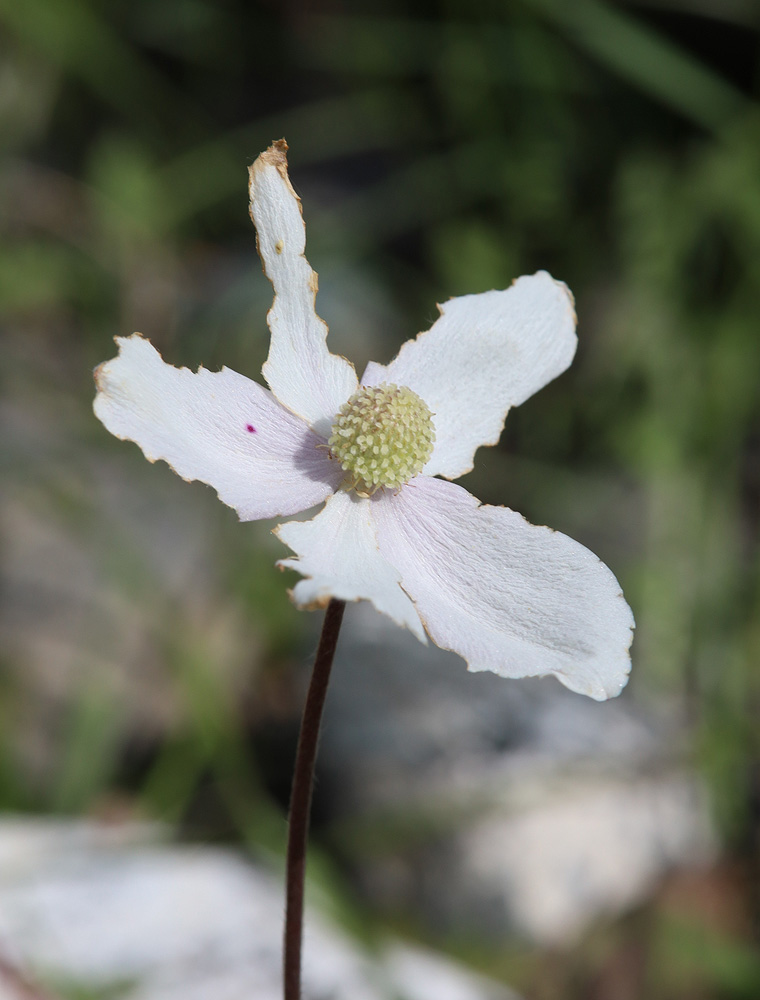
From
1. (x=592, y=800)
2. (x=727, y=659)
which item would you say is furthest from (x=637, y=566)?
(x=592, y=800)

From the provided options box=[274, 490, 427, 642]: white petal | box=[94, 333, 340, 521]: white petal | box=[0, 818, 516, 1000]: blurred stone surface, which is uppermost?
box=[94, 333, 340, 521]: white petal

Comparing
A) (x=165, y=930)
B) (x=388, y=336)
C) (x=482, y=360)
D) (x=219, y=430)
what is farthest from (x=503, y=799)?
(x=388, y=336)

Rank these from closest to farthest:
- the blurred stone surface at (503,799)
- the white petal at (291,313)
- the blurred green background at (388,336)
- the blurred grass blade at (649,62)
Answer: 1. the white petal at (291,313)
2. the blurred stone surface at (503,799)
3. the blurred green background at (388,336)
4. the blurred grass blade at (649,62)

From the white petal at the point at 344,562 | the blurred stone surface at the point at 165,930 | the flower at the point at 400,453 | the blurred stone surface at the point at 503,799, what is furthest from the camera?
the blurred stone surface at the point at 503,799

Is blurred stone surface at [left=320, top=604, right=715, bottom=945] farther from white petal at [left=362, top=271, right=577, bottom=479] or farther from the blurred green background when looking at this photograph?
white petal at [left=362, top=271, right=577, bottom=479]

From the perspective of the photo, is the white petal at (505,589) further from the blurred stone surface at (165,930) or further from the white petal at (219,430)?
the blurred stone surface at (165,930)

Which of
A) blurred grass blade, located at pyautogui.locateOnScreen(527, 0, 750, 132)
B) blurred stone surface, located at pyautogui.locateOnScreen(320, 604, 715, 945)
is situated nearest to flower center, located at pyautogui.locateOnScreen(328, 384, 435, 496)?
blurred stone surface, located at pyautogui.locateOnScreen(320, 604, 715, 945)

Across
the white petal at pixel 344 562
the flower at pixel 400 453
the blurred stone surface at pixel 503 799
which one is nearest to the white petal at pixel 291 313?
the flower at pixel 400 453
